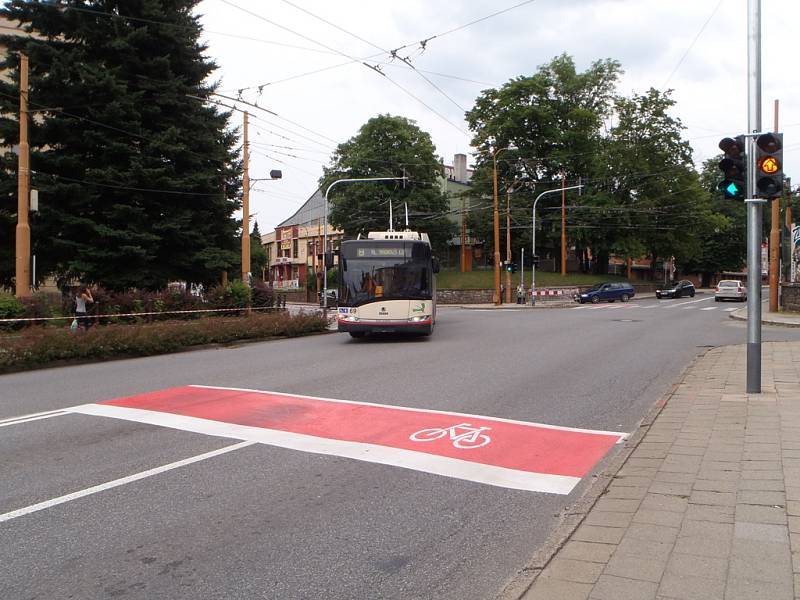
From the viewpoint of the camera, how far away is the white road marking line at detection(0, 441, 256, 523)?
4.84m

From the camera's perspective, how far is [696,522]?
4309mm

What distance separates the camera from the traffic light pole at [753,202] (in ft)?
29.3

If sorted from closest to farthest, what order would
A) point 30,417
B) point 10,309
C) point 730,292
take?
point 30,417, point 10,309, point 730,292

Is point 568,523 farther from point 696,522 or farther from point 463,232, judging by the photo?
point 463,232

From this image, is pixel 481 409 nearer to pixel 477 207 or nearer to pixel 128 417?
pixel 128 417

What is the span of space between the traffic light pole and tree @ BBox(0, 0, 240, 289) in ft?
63.9

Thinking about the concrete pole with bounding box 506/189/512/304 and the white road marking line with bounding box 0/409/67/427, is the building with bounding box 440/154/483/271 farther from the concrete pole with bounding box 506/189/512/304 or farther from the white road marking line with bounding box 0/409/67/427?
the white road marking line with bounding box 0/409/67/427

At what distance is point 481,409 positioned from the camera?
8695 mm

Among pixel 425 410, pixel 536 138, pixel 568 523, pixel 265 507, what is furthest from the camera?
pixel 536 138

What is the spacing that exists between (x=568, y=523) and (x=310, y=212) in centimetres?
8607

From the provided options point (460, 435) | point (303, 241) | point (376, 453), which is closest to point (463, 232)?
point (303, 241)

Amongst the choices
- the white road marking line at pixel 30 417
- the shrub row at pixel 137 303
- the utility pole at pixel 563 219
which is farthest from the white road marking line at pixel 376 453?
the utility pole at pixel 563 219

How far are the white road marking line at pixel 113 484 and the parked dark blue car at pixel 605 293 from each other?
46792mm

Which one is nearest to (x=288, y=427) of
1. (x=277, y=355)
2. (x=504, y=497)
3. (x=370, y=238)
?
(x=504, y=497)
